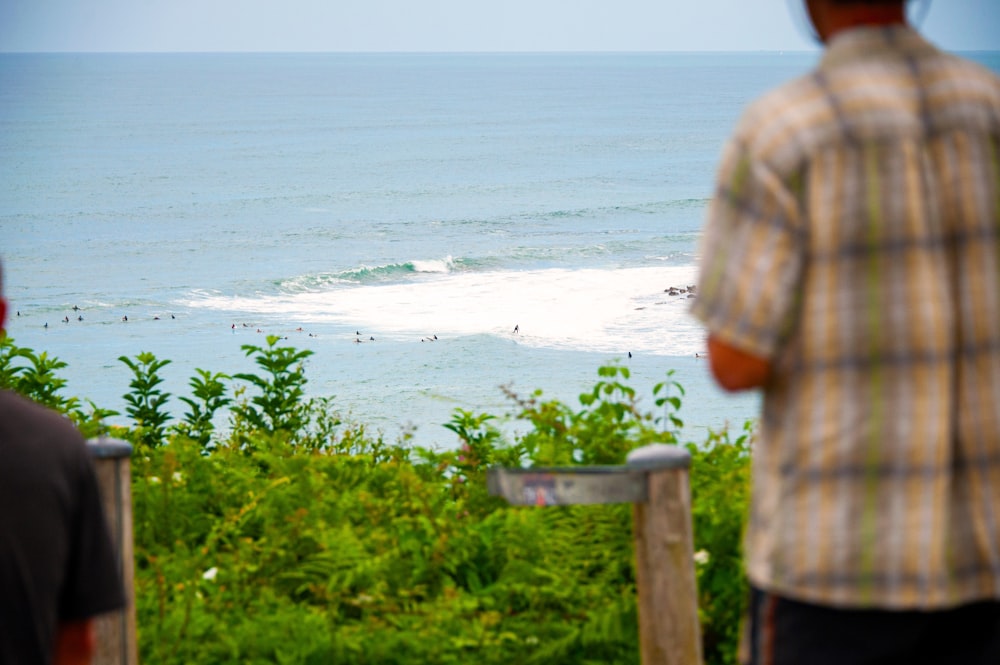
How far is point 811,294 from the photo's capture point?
2045 mm

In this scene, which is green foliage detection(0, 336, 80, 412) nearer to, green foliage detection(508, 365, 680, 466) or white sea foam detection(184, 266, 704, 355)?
green foliage detection(508, 365, 680, 466)

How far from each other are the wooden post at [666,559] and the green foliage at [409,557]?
616 mm

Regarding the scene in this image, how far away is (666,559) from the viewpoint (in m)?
3.59

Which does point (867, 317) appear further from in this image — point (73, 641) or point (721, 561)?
point (721, 561)

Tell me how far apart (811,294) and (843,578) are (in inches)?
16.8

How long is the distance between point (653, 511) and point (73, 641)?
1745mm

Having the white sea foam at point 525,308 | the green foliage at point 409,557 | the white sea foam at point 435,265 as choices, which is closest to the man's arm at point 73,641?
the green foliage at point 409,557

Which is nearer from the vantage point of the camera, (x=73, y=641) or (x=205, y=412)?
(x=73, y=641)

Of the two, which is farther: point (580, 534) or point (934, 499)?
point (580, 534)

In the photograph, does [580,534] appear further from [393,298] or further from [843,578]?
[393,298]

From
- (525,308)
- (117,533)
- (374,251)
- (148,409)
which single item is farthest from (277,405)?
(374,251)

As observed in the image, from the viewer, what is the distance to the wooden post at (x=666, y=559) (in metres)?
3.50

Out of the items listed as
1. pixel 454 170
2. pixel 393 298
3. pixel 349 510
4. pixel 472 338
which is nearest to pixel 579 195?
pixel 454 170

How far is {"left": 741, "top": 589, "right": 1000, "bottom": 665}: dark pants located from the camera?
208 cm
